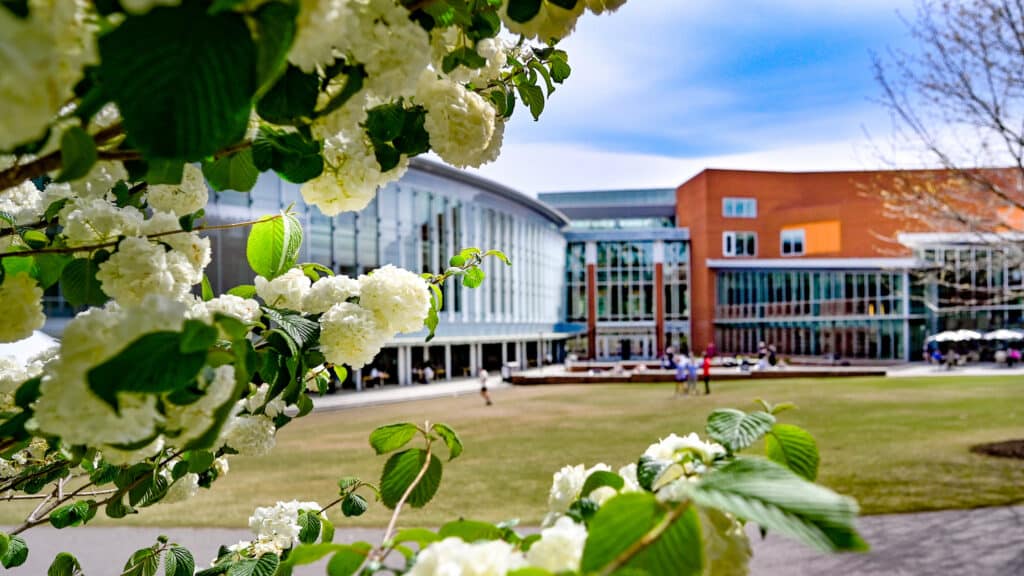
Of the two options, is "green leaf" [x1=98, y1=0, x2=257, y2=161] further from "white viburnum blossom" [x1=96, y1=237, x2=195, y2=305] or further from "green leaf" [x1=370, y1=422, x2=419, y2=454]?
"green leaf" [x1=370, y1=422, x2=419, y2=454]

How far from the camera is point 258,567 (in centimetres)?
227

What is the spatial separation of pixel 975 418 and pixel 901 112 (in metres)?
9.91

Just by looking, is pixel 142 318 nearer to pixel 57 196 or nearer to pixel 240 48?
pixel 240 48

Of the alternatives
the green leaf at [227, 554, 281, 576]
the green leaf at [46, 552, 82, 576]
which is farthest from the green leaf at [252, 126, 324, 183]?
the green leaf at [46, 552, 82, 576]

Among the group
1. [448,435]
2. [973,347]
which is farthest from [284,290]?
[973,347]

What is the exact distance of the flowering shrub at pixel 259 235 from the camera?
839mm

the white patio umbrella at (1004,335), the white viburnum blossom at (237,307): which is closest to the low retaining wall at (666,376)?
the white patio umbrella at (1004,335)

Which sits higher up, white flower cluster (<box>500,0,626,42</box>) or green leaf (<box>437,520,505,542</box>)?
white flower cluster (<box>500,0,626,42</box>)

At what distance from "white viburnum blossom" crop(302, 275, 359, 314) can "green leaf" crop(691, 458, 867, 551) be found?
52.7 inches

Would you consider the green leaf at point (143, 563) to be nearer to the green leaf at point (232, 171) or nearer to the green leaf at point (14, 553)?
the green leaf at point (14, 553)

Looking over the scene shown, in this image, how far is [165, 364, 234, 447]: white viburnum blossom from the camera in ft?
3.52

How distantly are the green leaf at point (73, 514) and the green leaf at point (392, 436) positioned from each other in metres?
1.60

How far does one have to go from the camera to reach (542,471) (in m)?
12.0

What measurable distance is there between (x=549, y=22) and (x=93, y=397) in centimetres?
111
